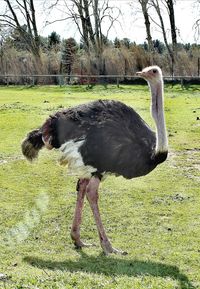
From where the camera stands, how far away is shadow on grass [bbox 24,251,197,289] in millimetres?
4113

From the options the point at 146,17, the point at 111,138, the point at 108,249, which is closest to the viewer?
the point at 108,249

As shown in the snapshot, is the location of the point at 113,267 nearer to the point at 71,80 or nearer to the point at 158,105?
the point at 158,105

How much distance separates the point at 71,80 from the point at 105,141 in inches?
706

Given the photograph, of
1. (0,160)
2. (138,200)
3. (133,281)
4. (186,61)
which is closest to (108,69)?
(186,61)

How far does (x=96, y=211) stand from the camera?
16.2ft

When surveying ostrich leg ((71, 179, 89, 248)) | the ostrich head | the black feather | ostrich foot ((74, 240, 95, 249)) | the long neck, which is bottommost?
ostrich foot ((74, 240, 95, 249))

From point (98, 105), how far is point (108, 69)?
1858cm

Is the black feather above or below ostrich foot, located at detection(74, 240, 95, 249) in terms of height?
above

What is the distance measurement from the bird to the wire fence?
51.5 feet

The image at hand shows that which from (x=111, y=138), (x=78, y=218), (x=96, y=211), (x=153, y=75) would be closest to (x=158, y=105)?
(x=153, y=75)

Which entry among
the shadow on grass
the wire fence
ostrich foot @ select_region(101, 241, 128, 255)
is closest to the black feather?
ostrich foot @ select_region(101, 241, 128, 255)

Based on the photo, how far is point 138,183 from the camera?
7000 mm

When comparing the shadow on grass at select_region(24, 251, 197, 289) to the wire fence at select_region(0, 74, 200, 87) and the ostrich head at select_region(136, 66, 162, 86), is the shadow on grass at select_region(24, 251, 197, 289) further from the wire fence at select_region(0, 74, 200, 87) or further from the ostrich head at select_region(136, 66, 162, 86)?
the wire fence at select_region(0, 74, 200, 87)

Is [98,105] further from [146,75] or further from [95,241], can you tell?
[95,241]
